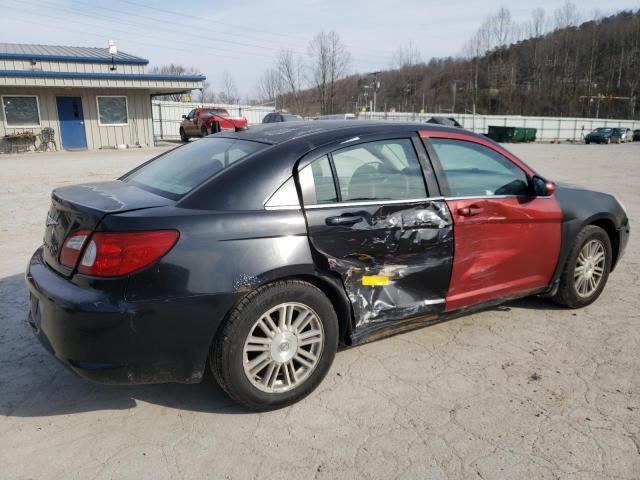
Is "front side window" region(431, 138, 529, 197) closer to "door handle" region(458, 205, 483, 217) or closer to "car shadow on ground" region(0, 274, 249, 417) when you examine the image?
"door handle" region(458, 205, 483, 217)

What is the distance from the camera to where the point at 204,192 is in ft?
9.04

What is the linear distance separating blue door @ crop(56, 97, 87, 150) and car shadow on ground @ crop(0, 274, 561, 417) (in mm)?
23036

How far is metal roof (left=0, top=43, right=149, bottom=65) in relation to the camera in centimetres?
2262

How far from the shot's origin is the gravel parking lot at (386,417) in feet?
7.95

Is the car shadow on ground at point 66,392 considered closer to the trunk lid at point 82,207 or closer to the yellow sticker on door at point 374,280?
the trunk lid at point 82,207

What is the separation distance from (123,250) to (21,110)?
80.4 ft

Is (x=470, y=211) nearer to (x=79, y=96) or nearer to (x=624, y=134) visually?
(x=79, y=96)

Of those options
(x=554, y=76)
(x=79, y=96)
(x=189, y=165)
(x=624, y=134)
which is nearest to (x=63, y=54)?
(x=79, y=96)

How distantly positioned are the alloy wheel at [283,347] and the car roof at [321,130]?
106 cm

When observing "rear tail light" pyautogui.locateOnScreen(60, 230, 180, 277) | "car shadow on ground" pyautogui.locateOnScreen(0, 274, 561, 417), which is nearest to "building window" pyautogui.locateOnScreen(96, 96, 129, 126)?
"car shadow on ground" pyautogui.locateOnScreen(0, 274, 561, 417)

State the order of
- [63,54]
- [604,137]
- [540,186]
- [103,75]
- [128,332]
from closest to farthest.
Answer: [128,332], [540,186], [103,75], [63,54], [604,137]

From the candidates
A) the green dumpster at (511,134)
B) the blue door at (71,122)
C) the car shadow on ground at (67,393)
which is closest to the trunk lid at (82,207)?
the car shadow on ground at (67,393)

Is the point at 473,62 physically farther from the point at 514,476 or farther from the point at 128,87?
the point at 514,476

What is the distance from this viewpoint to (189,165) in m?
3.31
